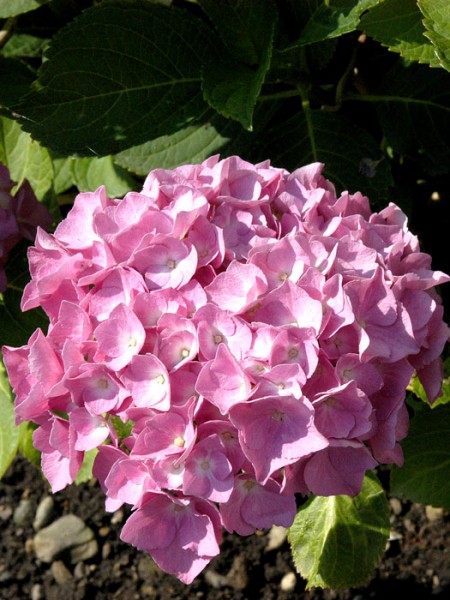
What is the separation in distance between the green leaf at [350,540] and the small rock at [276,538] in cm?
57

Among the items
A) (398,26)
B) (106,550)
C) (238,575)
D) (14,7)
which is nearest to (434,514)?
(238,575)

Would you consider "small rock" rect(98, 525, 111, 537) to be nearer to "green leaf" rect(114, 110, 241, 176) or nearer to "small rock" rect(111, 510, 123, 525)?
"small rock" rect(111, 510, 123, 525)

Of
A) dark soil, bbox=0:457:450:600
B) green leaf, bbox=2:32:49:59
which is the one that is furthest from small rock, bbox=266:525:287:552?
green leaf, bbox=2:32:49:59

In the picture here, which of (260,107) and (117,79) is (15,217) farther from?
(260,107)

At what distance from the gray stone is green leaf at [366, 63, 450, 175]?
3.84 ft

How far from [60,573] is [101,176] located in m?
0.95

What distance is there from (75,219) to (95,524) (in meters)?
1.15

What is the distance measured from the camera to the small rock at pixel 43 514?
2066 mm

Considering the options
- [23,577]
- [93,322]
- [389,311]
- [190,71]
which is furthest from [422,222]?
[23,577]

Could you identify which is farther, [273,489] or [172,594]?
[172,594]

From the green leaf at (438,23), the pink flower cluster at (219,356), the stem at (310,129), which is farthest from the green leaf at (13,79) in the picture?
the green leaf at (438,23)

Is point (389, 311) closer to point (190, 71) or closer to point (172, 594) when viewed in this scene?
point (190, 71)

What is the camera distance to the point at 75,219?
3.61 feet

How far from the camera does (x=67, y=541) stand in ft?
6.57
